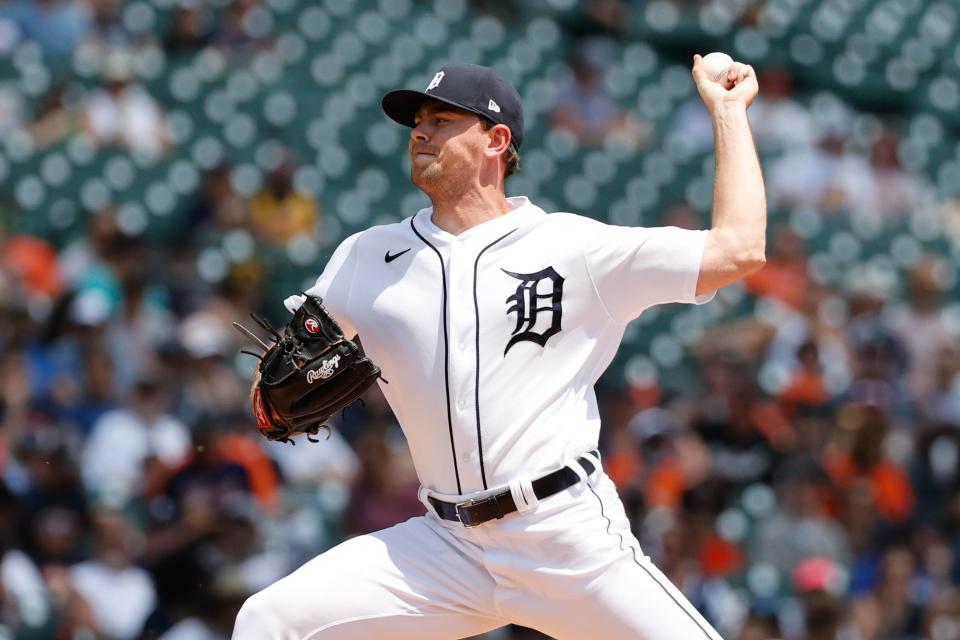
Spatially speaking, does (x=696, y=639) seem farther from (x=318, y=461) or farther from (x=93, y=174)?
(x=93, y=174)

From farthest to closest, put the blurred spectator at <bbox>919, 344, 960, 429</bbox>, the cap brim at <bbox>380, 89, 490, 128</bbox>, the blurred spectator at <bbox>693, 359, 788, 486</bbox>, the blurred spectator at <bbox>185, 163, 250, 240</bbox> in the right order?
the blurred spectator at <bbox>185, 163, 250, 240</bbox> → the blurred spectator at <bbox>919, 344, 960, 429</bbox> → the blurred spectator at <bbox>693, 359, 788, 486</bbox> → the cap brim at <bbox>380, 89, 490, 128</bbox>

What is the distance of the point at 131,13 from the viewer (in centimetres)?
1004

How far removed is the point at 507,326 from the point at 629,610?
73 cm

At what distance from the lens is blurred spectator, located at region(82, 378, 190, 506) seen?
6.88 meters

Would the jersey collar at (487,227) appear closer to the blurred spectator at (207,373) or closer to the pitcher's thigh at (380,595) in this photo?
the pitcher's thigh at (380,595)

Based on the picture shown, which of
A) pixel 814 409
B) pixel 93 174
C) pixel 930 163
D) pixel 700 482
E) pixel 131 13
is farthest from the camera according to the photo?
pixel 930 163

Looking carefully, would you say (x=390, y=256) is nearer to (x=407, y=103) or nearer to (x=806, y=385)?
(x=407, y=103)

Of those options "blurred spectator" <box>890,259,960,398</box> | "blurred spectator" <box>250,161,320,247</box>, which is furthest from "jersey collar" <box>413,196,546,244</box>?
"blurred spectator" <box>890,259,960,398</box>

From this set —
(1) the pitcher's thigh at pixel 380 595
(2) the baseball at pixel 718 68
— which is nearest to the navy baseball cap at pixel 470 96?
(2) the baseball at pixel 718 68

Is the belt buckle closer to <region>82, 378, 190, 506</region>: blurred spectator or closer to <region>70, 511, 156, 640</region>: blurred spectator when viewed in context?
<region>70, 511, 156, 640</region>: blurred spectator

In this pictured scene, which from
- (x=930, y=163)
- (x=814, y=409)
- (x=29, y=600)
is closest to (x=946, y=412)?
(x=814, y=409)

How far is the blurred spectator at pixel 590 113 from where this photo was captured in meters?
10.6

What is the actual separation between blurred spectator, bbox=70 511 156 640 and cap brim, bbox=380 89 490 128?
321cm

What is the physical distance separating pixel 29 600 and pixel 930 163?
751 centimetres
